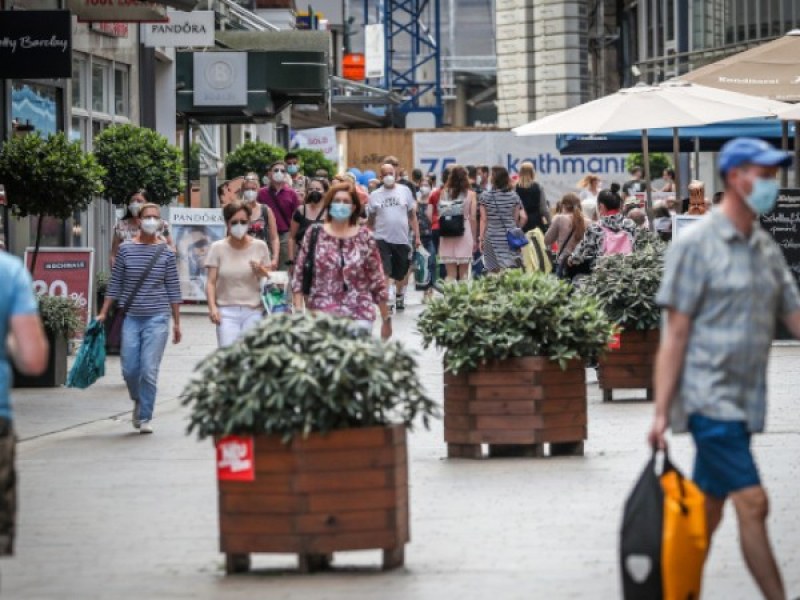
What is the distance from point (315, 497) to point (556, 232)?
1331cm

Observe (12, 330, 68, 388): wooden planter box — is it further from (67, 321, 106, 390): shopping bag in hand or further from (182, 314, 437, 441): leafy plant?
(182, 314, 437, 441): leafy plant

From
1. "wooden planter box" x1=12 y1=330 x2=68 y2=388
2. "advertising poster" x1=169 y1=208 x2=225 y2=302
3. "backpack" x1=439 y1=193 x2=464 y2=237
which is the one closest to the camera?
"wooden planter box" x1=12 y1=330 x2=68 y2=388

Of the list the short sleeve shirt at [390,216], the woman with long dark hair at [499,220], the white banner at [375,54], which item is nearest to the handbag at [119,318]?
the short sleeve shirt at [390,216]

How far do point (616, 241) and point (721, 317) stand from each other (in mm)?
11668

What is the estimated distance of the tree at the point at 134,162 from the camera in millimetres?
23312

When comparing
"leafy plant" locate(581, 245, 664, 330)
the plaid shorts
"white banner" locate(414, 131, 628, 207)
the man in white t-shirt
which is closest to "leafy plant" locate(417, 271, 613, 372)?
"leafy plant" locate(581, 245, 664, 330)

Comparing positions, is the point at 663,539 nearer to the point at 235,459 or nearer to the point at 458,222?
the point at 235,459

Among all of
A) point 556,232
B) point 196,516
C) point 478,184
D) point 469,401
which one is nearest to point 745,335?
point 196,516

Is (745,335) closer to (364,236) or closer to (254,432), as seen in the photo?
(254,432)

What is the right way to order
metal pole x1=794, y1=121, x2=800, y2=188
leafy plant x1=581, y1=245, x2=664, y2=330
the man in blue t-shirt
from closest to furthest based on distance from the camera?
the man in blue t-shirt < leafy plant x1=581, y1=245, x2=664, y2=330 < metal pole x1=794, y1=121, x2=800, y2=188

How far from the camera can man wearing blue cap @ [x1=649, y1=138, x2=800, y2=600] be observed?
755 cm

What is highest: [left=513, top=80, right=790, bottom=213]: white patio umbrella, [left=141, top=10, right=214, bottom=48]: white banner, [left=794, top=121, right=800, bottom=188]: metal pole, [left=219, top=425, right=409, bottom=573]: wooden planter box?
[left=141, top=10, right=214, bottom=48]: white banner

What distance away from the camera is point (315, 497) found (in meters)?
8.86

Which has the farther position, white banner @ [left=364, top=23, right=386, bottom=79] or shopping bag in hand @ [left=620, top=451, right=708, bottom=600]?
white banner @ [left=364, top=23, right=386, bottom=79]
